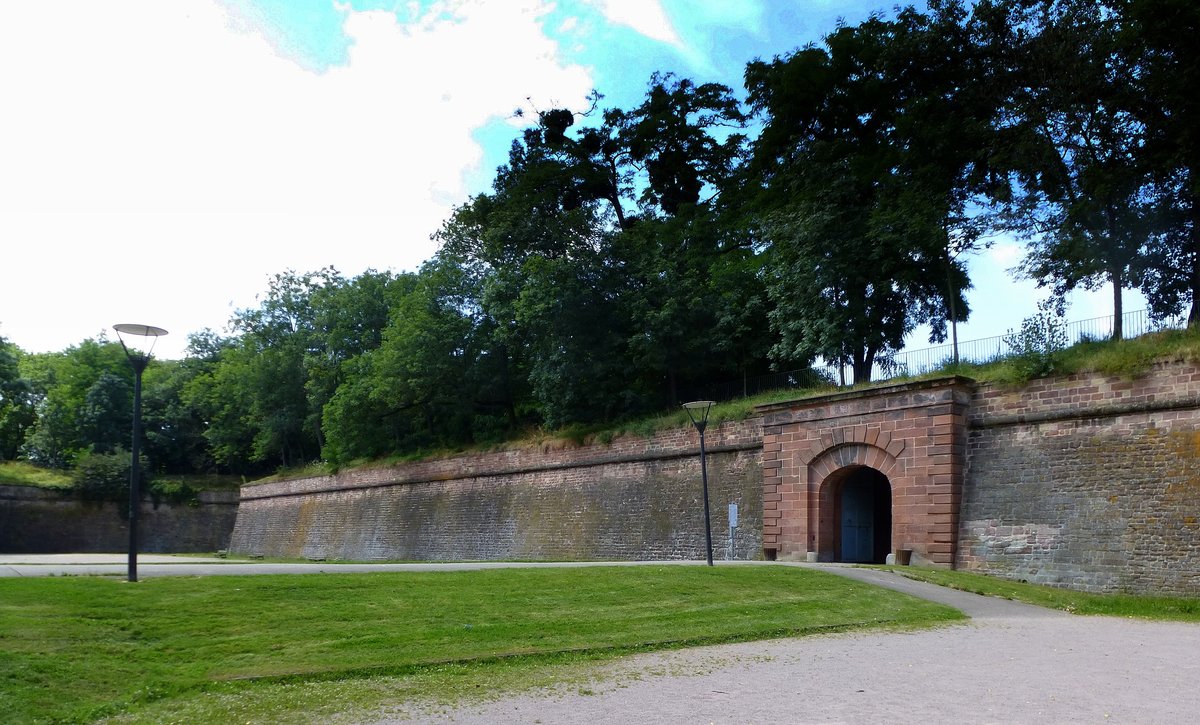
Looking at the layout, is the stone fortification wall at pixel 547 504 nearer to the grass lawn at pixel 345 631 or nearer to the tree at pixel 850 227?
the tree at pixel 850 227

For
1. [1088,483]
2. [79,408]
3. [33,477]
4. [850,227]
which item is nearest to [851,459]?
[1088,483]

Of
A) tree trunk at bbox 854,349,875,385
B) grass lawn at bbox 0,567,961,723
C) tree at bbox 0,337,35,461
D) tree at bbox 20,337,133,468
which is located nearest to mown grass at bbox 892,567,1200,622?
grass lawn at bbox 0,567,961,723

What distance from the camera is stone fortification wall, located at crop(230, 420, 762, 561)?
24.3 metres

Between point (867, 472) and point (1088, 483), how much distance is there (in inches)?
234

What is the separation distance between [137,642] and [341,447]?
107 feet

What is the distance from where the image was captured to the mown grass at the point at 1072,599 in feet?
47.6

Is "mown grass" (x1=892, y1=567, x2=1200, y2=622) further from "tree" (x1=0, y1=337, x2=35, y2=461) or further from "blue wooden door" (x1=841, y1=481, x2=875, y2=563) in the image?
"tree" (x1=0, y1=337, x2=35, y2=461)

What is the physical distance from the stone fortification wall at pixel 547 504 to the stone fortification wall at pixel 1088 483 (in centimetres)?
618

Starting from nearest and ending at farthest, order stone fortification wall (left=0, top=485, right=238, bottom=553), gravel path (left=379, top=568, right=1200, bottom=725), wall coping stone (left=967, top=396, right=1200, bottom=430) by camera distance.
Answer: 1. gravel path (left=379, top=568, right=1200, bottom=725)
2. wall coping stone (left=967, top=396, right=1200, bottom=430)
3. stone fortification wall (left=0, top=485, right=238, bottom=553)

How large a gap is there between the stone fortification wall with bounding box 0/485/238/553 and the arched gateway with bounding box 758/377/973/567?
122 ft

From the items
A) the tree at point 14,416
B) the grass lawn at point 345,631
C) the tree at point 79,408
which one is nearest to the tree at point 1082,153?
the grass lawn at point 345,631

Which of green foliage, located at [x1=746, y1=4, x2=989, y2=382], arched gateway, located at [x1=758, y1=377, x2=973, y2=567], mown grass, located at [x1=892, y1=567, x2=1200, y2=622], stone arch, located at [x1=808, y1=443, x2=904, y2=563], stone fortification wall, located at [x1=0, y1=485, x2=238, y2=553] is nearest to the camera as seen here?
mown grass, located at [x1=892, y1=567, x2=1200, y2=622]

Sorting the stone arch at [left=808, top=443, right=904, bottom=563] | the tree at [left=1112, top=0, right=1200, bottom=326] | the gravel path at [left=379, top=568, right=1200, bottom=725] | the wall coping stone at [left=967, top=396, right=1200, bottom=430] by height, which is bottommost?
the gravel path at [left=379, top=568, right=1200, bottom=725]

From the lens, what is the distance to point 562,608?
39.6 ft
